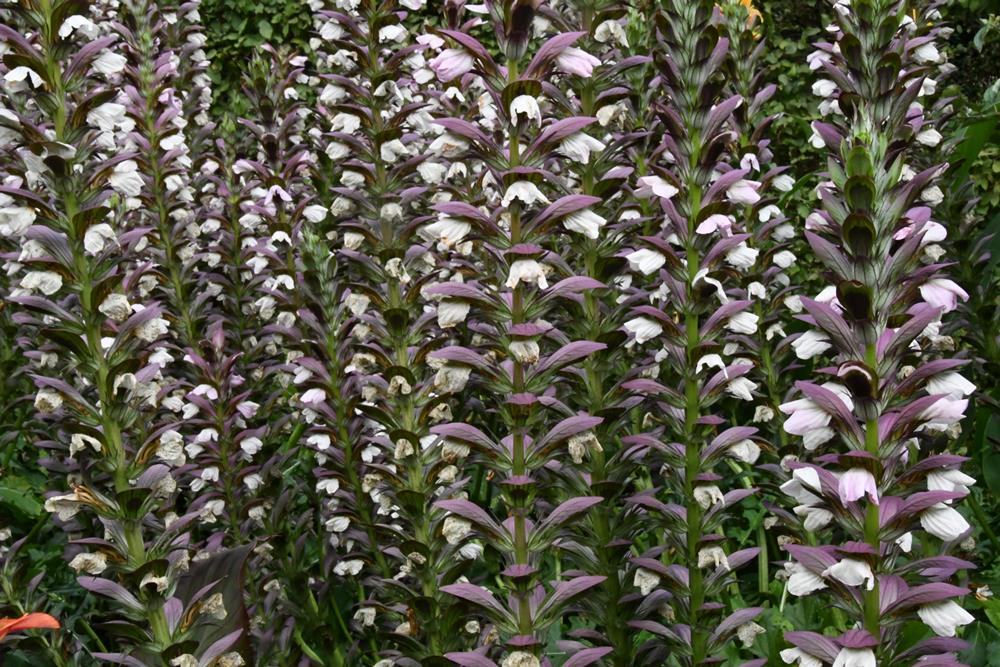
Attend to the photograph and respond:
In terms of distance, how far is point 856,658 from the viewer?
1.66m

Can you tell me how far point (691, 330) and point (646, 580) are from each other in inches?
29.7

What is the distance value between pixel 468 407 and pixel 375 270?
87 centimetres

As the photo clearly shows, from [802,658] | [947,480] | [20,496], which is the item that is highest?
[947,480]

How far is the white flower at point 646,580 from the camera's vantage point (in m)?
2.35

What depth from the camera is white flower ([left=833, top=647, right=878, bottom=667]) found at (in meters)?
1.66

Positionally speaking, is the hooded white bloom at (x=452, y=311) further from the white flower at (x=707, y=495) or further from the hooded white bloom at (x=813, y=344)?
the white flower at (x=707, y=495)

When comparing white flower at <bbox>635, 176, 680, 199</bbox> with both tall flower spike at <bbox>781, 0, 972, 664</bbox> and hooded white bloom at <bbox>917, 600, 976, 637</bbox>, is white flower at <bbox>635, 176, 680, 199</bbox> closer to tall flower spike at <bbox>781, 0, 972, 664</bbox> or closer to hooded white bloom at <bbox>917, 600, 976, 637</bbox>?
tall flower spike at <bbox>781, 0, 972, 664</bbox>

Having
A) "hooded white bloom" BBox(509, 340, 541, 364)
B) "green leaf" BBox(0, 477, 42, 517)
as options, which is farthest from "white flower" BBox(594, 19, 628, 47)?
"green leaf" BBox(0, 477, 42, 517)

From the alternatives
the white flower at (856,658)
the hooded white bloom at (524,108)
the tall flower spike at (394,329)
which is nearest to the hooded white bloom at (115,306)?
the tall flower spike at (394,329)

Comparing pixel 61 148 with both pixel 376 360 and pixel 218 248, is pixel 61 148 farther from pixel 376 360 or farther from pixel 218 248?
pixel 218 248

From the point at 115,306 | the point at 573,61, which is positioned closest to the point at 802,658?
the point at 573,61

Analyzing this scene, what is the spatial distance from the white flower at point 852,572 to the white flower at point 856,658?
0.13 metres

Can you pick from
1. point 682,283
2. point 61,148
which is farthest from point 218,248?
point 682,283

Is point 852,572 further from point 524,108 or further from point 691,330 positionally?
point 524,108
